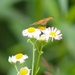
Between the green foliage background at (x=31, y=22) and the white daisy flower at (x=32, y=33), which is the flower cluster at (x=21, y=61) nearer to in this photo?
the white daisy flower at (x=32, y=33)

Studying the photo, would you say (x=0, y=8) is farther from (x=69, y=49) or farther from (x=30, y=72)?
(x=30, y=72)

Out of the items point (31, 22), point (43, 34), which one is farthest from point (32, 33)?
point (31, 22)

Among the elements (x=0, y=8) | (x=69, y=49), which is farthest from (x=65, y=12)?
(x=0, y=8)

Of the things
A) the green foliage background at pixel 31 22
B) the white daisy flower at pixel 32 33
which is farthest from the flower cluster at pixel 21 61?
the green foliage background at pixel 31 22

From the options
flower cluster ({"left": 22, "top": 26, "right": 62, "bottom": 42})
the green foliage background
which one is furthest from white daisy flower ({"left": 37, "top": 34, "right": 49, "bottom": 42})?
the green foliage background

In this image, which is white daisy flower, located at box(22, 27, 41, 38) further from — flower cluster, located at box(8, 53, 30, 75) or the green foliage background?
the green foliage background

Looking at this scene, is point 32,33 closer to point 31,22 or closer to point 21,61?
point 21,61

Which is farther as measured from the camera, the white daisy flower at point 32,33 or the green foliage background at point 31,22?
the green foliage background at point 31,22

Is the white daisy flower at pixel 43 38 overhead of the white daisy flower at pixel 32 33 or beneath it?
beneath

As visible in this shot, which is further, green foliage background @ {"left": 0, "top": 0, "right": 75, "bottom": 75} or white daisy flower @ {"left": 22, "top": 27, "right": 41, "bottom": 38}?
green foliage background @ {"left": 0, "top": 0, "right": 75, "bottom": 75}
